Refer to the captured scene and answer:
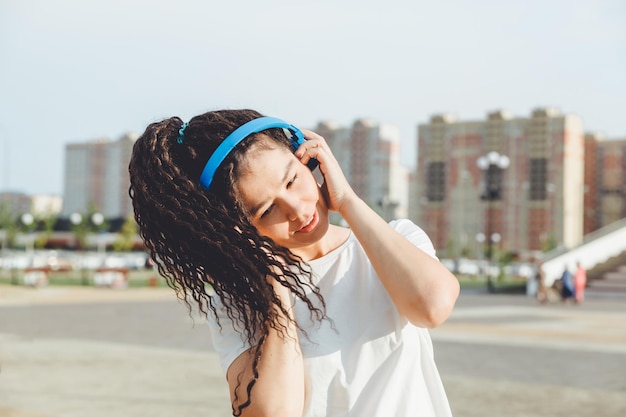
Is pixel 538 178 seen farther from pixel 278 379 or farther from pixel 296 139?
pixel 278 379

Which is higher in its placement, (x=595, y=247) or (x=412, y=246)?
(x=412, y=246)

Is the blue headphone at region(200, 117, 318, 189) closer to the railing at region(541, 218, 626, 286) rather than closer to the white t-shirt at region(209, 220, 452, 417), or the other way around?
the white t-shirt at region(209, 220, 452, 417)

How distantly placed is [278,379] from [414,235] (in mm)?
408

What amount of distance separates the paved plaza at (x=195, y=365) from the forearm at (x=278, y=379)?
119 inches

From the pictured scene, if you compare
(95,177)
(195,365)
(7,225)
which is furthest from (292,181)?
(95,177)

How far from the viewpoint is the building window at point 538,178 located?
292 ft

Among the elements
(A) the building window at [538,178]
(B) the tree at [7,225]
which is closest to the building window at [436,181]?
(A) the building window at [538,178]

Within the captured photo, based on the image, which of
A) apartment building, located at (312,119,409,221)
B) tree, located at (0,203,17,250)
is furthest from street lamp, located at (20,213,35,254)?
apartment building, located at (312,119,409,221)

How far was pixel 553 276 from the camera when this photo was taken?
29.2m

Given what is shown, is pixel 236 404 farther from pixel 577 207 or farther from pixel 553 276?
pixel 577 207

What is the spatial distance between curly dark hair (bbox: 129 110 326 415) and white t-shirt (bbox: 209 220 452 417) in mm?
42

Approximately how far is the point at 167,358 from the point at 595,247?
85.4 ft

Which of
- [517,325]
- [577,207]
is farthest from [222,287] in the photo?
[577,207]

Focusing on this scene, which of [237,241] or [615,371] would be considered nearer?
[237,241]
